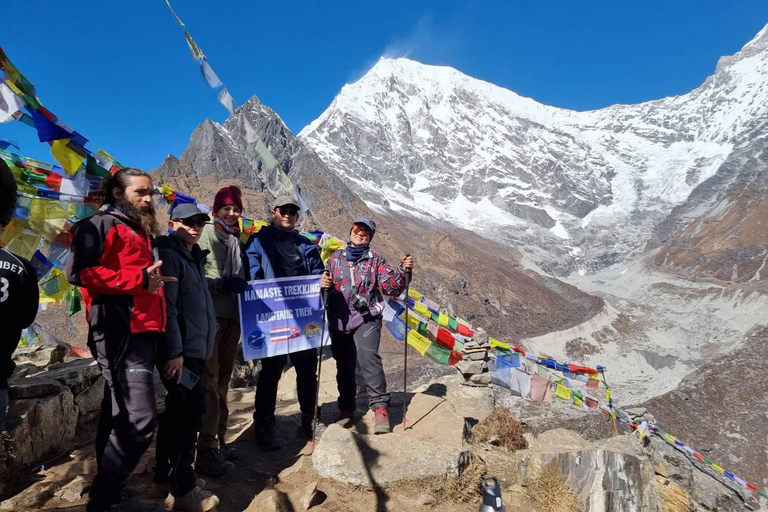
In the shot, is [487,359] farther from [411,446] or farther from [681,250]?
[681,250]

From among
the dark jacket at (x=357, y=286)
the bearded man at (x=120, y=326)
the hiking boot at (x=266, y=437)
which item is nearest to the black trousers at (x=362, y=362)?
the dark jacket at (x=357, y=286)

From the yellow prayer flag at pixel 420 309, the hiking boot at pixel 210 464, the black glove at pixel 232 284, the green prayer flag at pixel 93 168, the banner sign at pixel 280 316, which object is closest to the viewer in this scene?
the hiking boot at pixel 210 464

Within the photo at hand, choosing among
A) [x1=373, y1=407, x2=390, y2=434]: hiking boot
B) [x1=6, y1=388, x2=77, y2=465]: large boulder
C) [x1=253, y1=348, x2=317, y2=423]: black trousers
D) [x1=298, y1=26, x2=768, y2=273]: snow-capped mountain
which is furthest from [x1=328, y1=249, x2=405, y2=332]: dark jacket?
[x1=298, y1=26, x2=768, y2=273]: snow-capped mountain

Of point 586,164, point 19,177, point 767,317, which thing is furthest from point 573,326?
point 586,164

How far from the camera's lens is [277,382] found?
4.42 meters

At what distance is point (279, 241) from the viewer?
4617 mm

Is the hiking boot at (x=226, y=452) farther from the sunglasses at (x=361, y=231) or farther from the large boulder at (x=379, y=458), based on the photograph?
the sunglasses at (x=361, y=231)

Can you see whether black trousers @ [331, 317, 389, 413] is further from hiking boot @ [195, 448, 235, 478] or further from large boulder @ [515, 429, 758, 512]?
large boulder @ [515, 429, 758, 512]

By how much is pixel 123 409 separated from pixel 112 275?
0.76m

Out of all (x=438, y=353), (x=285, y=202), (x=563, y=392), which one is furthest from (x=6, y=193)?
(x=563, y=392)

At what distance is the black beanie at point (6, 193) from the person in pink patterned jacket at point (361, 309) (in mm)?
2567

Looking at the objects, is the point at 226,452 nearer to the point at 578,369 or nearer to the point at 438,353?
the point at 438,353

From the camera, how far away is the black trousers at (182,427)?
305 centimetres

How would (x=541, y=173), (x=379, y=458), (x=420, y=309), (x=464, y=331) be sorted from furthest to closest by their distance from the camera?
1. (x=541, y=173)
2. (x=464, y=331)
3. (x=420, y=309)
4. (x=379, y=458)
